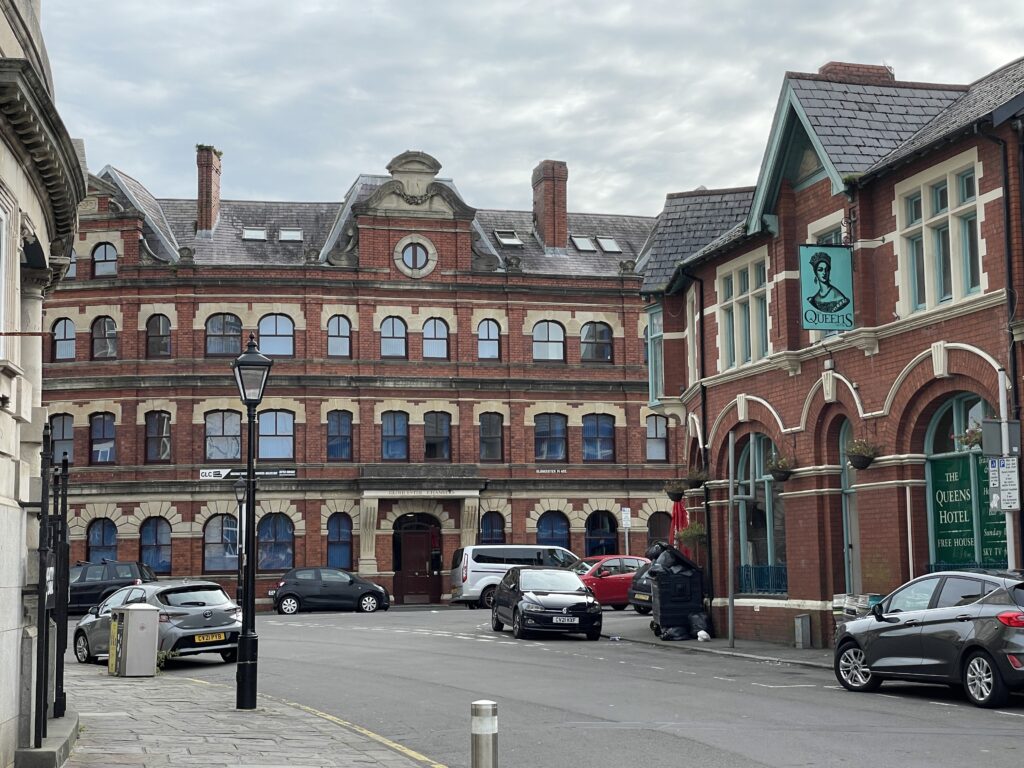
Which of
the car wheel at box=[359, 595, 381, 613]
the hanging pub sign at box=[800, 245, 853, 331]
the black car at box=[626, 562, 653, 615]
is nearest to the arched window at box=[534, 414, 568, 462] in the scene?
the car wheel at box=[359, 595, 381, 613]

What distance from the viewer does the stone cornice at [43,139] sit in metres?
10.5

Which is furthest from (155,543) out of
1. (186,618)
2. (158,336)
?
(186,618)

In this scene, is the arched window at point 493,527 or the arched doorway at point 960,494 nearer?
the arched doorway at point 960,494

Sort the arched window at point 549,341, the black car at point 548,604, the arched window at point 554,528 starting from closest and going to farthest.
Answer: the black car at point 548,604 → the arched window at point 554,528 → the arched window at point 549,341

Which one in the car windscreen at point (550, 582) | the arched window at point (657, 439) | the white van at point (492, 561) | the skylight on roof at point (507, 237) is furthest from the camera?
the skylight on roof at point (507, 237)

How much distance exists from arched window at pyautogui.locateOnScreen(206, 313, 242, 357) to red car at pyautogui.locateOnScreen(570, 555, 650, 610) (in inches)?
611

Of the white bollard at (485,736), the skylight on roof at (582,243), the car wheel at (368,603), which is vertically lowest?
the car wheel at (368,603)

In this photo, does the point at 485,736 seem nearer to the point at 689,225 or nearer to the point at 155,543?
the point at 689,225

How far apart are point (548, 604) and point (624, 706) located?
12568mm

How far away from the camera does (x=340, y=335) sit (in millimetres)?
49125

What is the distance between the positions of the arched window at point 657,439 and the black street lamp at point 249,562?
35080 millimetres

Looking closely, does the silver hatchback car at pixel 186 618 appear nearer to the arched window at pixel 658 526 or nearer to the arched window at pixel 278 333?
the arched window at pixel 278 333

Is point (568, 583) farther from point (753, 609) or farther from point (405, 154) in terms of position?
point (405, 154)

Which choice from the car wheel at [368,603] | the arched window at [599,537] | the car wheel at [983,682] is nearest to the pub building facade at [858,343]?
the car wheel at [983,682]
